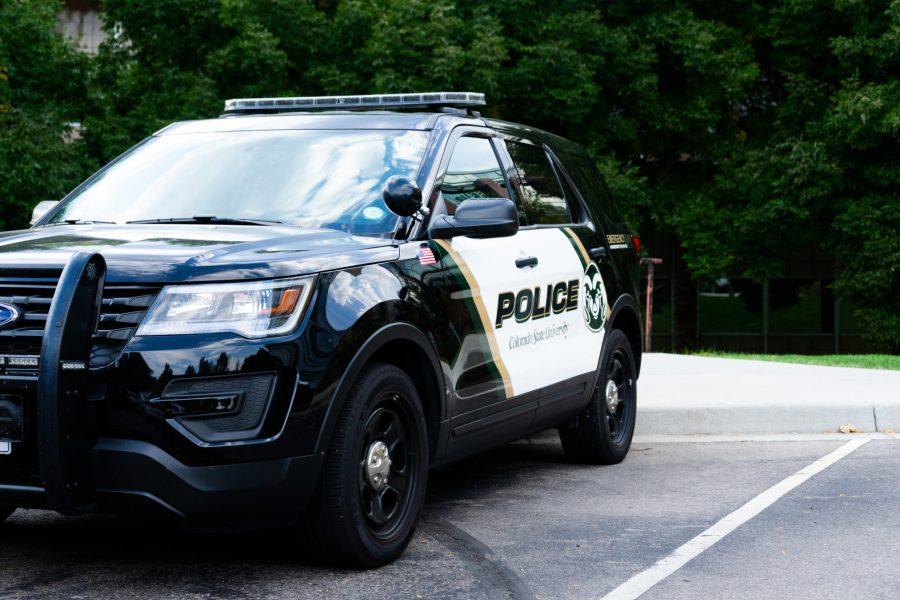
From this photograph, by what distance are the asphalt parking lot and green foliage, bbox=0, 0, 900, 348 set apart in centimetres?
1639

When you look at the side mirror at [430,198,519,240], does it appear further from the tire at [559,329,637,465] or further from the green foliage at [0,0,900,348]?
the green foliage at [0,0,900,348]

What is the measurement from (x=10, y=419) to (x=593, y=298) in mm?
3747

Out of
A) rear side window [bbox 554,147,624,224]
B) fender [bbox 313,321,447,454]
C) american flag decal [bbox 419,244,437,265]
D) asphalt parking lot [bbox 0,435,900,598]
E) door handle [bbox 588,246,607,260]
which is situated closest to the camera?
fender [bbox 313,321,447,454]

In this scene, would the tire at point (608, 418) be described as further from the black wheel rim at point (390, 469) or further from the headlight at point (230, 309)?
the headlight at point (230, 309)

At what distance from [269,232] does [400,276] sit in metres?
0.56

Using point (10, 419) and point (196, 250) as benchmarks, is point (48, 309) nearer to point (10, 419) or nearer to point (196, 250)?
point (10, 419)

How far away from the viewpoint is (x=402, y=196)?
16.8ft

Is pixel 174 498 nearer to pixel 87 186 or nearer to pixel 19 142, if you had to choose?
pixel 87 186

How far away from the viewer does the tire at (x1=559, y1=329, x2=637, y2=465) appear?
288 inches

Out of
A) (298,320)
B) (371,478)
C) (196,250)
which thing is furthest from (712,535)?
(196,250)

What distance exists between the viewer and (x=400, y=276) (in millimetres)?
5020

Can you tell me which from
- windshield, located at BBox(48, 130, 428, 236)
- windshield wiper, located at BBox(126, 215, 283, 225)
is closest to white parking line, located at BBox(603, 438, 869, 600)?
windshield, located at BBox(48, 130, 428, 236)

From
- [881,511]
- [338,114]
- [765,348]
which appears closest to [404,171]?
[338,114]

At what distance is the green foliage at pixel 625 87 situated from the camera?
2294 cm
